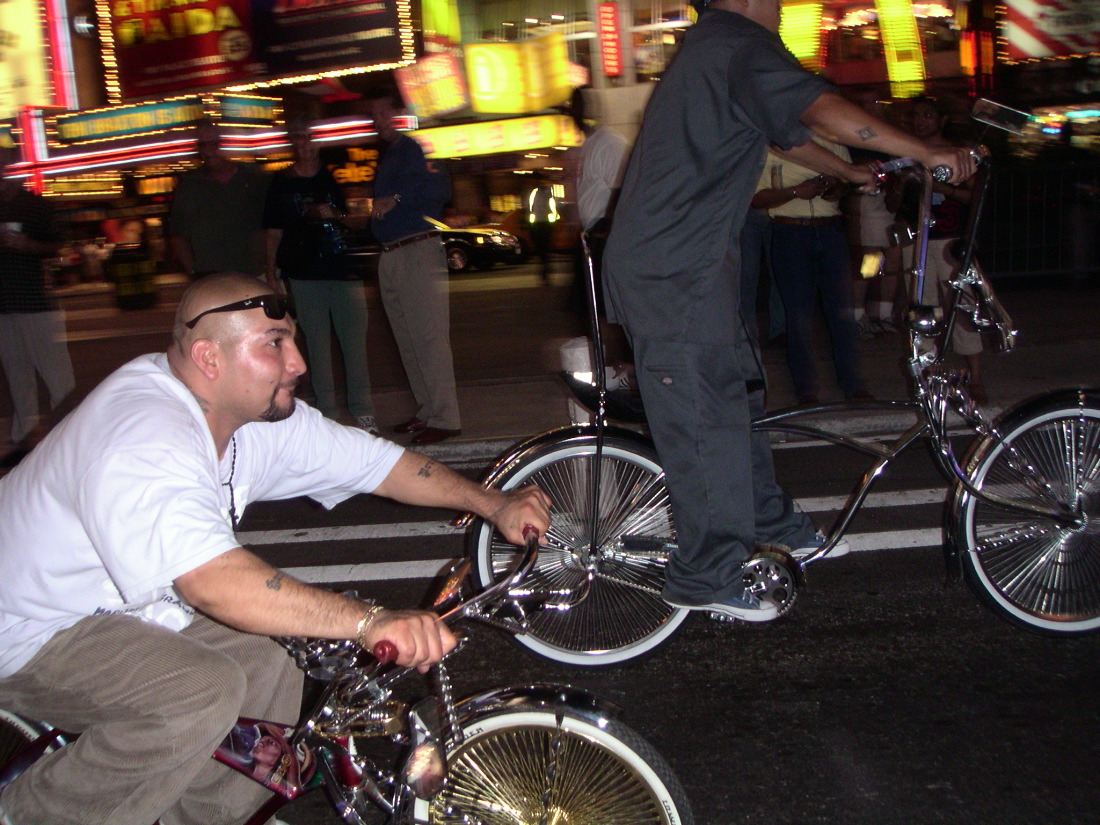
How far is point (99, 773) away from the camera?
2.11 metres

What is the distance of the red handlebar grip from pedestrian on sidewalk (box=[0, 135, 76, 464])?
5787 mm

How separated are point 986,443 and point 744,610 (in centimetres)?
102

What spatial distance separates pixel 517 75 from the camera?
27.2 m

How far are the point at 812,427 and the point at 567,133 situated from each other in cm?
2711

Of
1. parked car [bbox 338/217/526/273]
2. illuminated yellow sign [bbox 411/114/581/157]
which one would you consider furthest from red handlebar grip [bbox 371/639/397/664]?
illuminated yellow sign [bbox 411/114/581/157]

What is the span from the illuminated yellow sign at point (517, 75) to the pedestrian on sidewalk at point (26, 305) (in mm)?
19549

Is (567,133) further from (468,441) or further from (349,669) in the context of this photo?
(349,669)

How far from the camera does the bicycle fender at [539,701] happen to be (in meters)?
2.19

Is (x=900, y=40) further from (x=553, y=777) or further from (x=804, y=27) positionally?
(x=553, y=777)

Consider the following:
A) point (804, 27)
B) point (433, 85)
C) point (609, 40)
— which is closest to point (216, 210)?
point (609, 40)

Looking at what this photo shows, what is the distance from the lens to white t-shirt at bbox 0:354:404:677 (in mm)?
2014

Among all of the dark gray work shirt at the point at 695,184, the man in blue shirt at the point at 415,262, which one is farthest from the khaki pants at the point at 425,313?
the dark gray work shirt at the point at 695,184

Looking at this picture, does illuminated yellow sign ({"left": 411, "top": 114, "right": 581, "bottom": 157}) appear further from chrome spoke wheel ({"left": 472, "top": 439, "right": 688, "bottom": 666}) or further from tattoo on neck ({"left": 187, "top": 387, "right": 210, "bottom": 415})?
tattoo on neck ({"left": 187, "top": 387, "right": 210, "bottom": 415})

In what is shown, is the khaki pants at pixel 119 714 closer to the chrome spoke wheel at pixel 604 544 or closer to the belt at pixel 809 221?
the chrome spoke wheel at pixel 604 544
